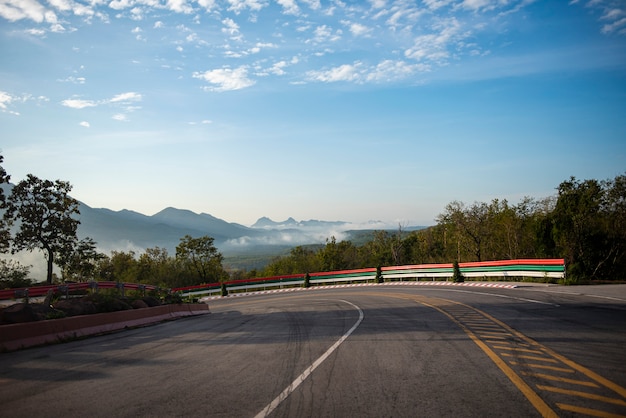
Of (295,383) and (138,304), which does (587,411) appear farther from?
(138,304)

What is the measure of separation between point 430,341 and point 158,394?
599 cm

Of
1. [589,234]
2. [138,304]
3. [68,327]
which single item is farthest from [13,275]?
[589,234]

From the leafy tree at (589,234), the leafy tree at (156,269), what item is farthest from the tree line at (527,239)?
the leafy tree at (156,269)

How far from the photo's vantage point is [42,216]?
3928cm

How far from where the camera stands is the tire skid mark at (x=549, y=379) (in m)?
4.90

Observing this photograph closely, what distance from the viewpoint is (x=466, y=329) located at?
432 inches

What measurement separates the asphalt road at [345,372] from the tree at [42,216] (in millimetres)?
32369

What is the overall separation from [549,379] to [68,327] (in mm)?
12016

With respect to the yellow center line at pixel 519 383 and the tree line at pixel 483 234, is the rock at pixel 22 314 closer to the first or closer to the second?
the yellow center line at pixel 519 383

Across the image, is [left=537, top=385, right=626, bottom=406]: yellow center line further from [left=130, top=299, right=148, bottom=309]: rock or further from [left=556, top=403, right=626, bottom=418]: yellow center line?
[left=130, top=299, right=148, bottom=309]: rock

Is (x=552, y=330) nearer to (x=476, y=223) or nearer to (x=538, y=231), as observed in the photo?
(x=538, y=231)

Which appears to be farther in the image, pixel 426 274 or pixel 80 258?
pixel 80 258

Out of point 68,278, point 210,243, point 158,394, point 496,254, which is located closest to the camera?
point 158,394

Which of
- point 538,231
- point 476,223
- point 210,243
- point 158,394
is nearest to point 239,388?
point 158,394
